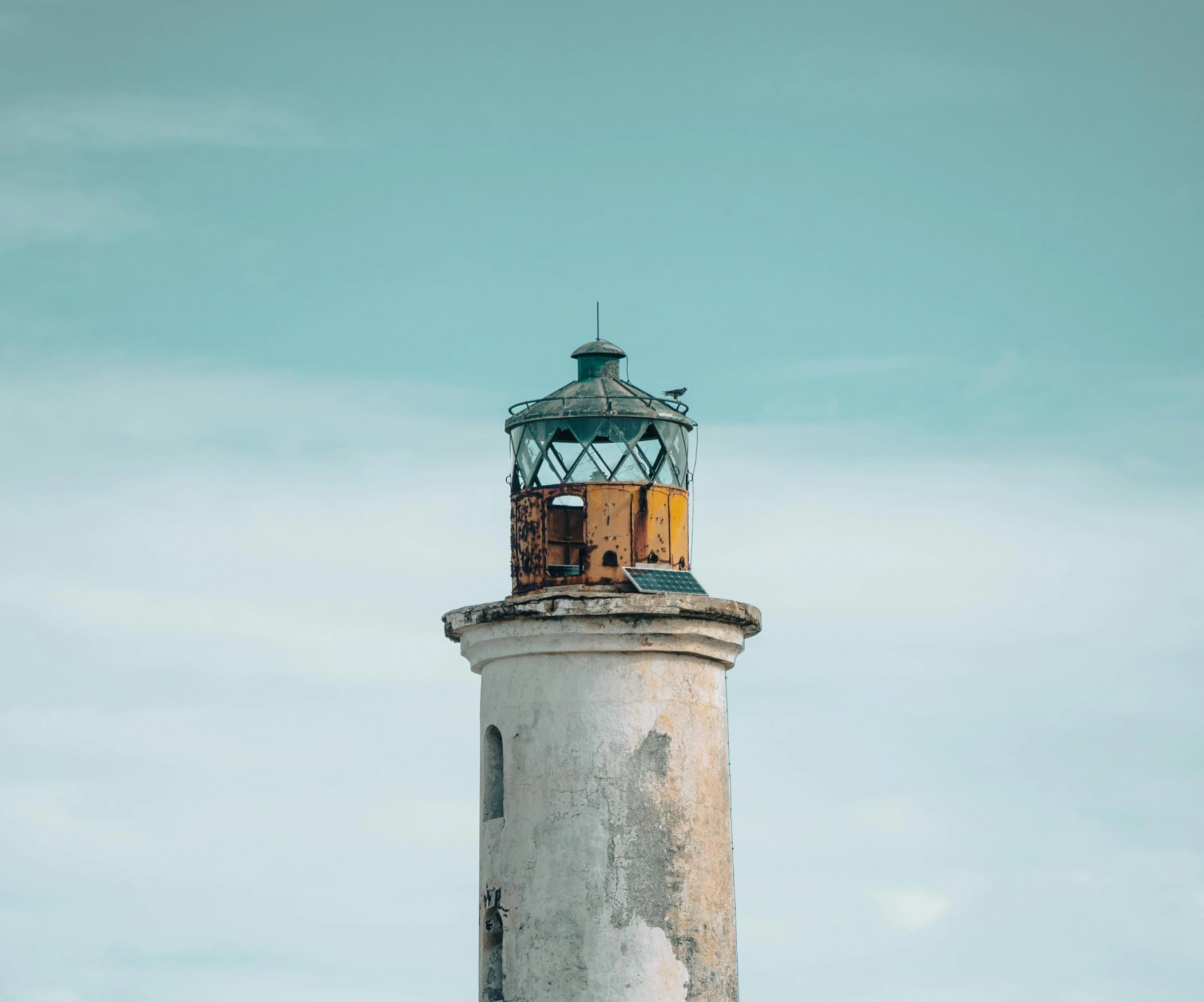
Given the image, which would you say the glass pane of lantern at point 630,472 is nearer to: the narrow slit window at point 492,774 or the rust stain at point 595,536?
the rust stain at point 595,536

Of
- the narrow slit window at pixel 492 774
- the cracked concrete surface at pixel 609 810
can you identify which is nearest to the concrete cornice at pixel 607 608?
the cracked concrete surface at pixel 609 810

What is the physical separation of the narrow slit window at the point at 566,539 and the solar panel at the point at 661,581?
41 cm

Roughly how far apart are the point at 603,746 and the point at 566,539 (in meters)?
1.79

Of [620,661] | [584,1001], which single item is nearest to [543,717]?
[620,661]

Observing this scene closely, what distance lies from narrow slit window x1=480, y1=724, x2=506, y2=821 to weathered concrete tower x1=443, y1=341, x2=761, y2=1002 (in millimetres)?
17

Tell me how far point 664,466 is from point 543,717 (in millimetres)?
2395

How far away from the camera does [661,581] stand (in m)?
18.2

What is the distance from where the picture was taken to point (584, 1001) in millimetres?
17266

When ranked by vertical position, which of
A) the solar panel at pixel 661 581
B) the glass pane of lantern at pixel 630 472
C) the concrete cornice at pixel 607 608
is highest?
the glass pane of lantern at pixel 630 472

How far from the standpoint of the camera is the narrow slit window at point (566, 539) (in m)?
18.3

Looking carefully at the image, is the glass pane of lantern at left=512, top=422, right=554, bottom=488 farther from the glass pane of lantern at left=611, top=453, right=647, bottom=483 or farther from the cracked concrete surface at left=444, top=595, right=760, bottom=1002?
the cracked concrete surface at left=444, top=595, right=760, bottom=1002

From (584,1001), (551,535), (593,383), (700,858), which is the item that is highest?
(593,383)

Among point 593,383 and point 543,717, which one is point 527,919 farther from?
point 593,383

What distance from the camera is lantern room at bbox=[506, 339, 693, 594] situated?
60.1 ft
